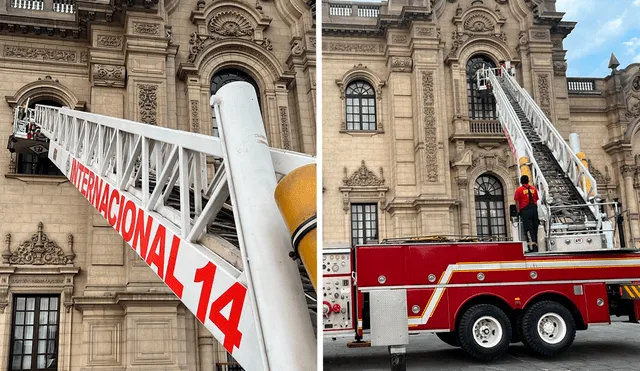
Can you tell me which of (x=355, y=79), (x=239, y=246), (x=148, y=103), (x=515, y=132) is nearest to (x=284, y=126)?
(x=148, y=103)

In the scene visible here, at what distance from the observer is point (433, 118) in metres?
4.57

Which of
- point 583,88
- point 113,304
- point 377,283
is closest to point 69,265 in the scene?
point 113,304

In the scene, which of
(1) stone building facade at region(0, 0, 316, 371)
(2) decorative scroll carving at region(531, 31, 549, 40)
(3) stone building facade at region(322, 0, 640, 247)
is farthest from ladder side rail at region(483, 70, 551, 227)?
(1) stone building facade at region(0, 0, 316, 371)

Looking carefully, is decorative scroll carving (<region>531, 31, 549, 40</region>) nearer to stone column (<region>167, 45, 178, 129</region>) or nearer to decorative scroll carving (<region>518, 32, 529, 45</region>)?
decorative scroll carving (<region>518, 32, 529, 45</region>)

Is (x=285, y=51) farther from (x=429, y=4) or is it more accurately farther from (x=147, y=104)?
(x=429, y=4)

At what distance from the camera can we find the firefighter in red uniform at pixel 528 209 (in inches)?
156

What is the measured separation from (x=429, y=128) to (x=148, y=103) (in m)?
12.7

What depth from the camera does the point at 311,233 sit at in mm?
1975

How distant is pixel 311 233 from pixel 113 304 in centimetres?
1407

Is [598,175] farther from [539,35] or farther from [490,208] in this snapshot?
[539,35]

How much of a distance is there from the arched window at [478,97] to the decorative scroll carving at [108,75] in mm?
12458

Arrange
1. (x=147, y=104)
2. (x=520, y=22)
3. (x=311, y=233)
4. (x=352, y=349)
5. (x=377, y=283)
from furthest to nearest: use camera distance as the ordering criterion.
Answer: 1. (x=147, y=104)
2. (x=377, y=283)
3. (x=352, y=349)
4. (x=520, y=22)
5. (x=311, y=233)

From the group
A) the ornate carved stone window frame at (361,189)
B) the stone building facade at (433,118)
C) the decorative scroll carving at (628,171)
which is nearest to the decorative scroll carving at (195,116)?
the stone building facade at (433,118)

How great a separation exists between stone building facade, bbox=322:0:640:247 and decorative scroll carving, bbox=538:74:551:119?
0.06 metres
